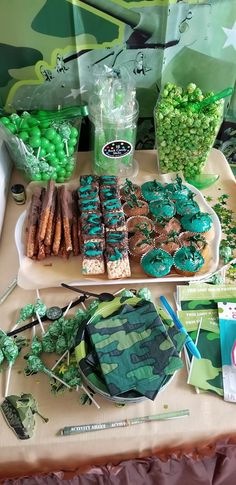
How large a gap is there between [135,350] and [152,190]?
539 millimetres

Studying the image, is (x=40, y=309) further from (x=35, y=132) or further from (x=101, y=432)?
(x=35, y=132)

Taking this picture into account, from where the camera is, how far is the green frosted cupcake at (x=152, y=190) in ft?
4.19

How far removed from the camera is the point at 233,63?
4.15 ft

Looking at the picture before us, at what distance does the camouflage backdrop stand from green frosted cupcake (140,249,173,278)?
1.78 feet

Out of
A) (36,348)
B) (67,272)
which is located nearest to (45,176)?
(67,272)

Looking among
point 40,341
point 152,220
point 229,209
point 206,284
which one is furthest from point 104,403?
point 229,209

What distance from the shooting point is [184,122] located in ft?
4.03

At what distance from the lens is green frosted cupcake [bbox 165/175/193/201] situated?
1.27 metres

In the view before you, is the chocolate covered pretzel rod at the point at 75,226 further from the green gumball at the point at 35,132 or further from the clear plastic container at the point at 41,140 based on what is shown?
the green gumball at the point at 35,132

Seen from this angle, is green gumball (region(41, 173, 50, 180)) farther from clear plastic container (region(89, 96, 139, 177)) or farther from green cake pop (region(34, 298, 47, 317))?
green cake pop (region(34, 298, 47, 317))

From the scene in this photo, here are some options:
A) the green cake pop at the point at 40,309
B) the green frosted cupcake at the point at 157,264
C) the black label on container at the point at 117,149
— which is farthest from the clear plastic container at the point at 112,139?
the green cake pop at the point at 40,309

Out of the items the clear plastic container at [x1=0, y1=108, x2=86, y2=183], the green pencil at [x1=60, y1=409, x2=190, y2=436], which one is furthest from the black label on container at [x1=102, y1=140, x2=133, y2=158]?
the green pencil at [x1=60, y1=409, x2=190, y2=436]

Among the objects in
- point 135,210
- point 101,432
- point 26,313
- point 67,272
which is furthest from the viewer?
point 135,210

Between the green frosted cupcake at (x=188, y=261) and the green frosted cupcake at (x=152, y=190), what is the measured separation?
0.21m
